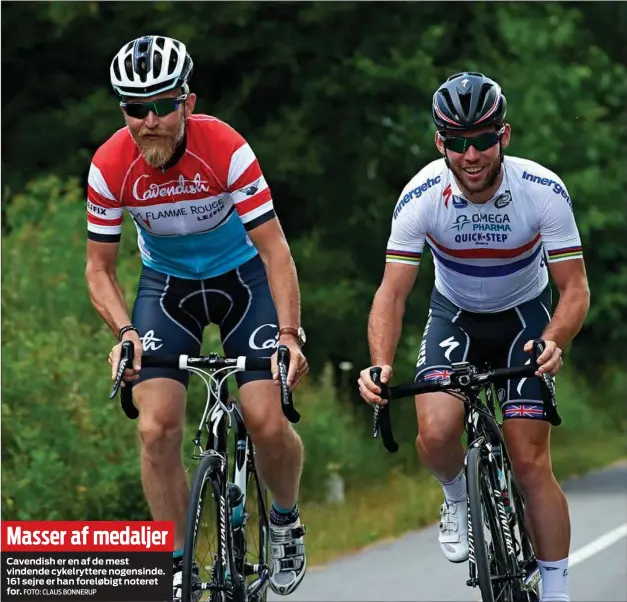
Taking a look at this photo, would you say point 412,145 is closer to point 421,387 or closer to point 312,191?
point 312,191

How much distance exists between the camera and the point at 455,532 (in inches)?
280

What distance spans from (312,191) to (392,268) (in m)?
11.1

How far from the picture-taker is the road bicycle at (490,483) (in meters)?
6.35

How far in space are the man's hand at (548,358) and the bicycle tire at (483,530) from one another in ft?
1.63

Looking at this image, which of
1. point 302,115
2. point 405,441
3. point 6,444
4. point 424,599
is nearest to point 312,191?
point 302,115

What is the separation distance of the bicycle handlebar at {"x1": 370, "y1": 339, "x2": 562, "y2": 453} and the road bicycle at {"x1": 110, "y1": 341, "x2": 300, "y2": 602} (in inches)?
14.5

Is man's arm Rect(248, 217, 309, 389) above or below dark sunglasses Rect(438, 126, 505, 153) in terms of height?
below

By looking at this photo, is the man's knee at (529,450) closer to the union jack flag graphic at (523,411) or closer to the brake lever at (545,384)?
the union jack flag graphic at (523,411)

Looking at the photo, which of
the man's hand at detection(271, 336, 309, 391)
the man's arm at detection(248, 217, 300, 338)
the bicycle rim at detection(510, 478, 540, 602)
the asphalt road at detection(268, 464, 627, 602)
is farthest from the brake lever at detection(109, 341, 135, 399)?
the asphalt road at detection(268, 464, 627, 602)

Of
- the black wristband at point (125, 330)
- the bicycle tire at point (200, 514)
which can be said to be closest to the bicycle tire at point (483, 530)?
the bicycle tire at point (200, 514)

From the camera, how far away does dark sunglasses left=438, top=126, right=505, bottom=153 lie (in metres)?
6.50

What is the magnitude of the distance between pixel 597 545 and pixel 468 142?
5.74 metres

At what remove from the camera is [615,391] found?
27.4 meters

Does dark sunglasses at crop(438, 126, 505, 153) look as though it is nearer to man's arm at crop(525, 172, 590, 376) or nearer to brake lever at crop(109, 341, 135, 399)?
man's arm at crop(525, 172, 590, 376)
